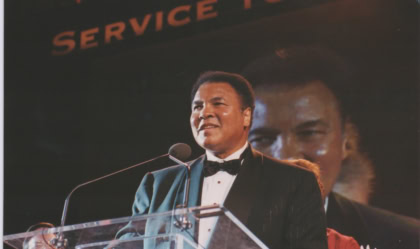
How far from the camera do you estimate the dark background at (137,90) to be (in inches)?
135

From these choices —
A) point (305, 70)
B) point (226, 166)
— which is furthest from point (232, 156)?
point (305, 70)

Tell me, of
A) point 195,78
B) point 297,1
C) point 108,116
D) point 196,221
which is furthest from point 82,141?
point 196,221

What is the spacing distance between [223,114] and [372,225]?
1026 millimetres

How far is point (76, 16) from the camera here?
4465 millimetres

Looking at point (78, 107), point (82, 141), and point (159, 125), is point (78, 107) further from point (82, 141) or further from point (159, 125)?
point (159, 125)

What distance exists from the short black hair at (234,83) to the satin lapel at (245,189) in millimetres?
341

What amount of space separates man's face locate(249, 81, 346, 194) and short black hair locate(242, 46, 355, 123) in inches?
1.6

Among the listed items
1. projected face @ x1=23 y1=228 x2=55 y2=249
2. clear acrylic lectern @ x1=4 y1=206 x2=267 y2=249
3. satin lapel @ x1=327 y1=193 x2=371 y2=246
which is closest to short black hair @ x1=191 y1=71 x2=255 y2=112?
satin lapel @ x1=327 y1=193 x2=371 y2=246

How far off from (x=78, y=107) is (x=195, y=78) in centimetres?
92

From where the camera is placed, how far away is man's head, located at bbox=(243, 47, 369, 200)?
344cm

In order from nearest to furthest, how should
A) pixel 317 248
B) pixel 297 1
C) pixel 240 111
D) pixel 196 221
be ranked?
pixel 196 221, pixel 317 248, pixel 240 111, pixel 297 1

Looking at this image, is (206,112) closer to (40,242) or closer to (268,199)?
(268,199)

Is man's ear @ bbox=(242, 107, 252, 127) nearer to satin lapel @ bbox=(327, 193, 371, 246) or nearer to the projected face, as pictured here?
satin lapel @ bbox=(327, 193, 371, 246)

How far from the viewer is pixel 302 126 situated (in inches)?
138
